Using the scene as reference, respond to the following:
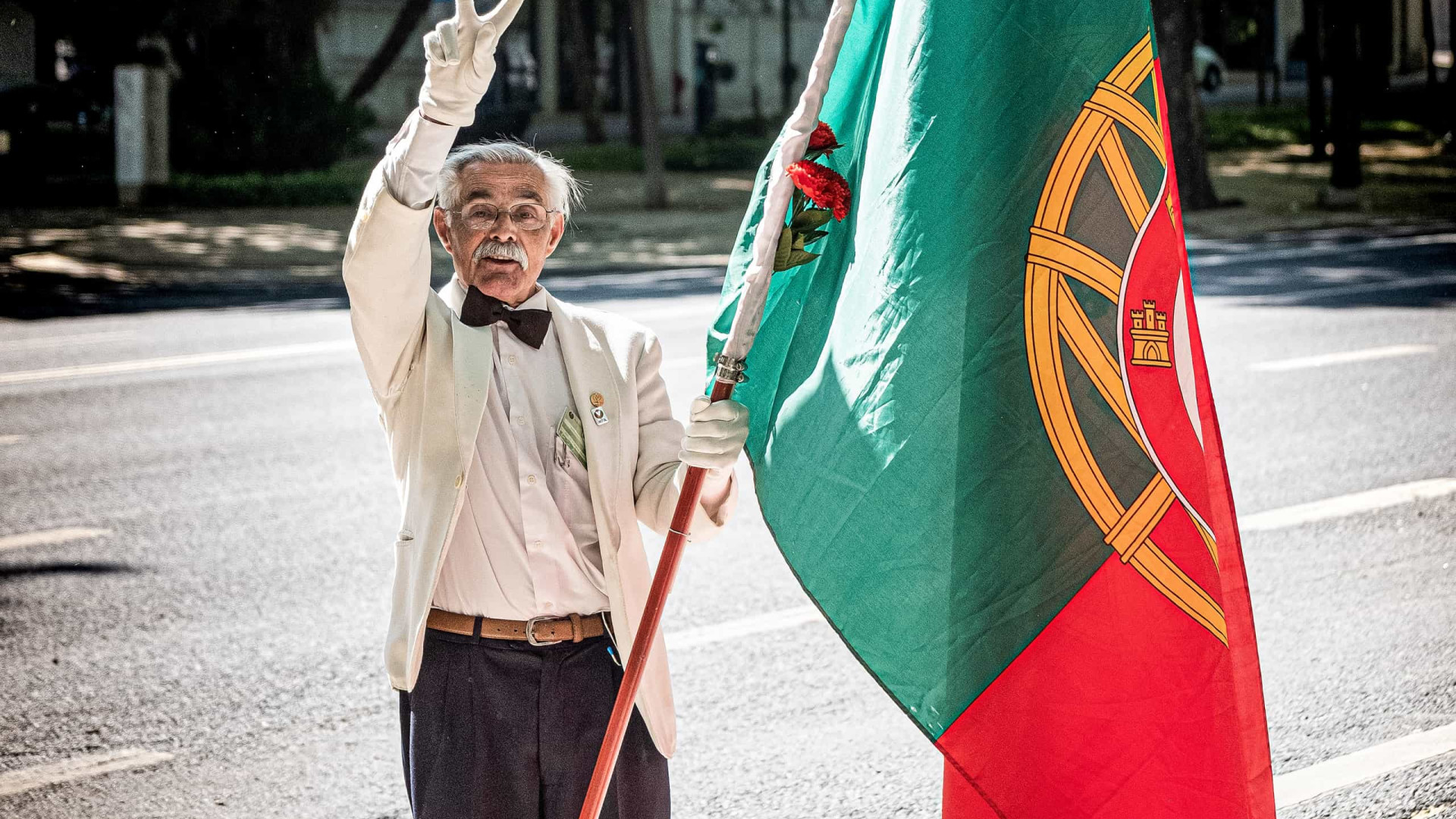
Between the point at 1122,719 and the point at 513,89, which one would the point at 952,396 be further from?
the point at 513,89

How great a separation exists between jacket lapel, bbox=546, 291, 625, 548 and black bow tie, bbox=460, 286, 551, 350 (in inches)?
2.4

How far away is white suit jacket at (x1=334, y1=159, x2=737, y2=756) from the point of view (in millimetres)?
3051

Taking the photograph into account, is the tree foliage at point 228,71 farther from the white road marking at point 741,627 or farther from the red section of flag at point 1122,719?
the red section of flag at point 1122,719

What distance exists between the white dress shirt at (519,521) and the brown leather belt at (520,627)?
14 millimetres

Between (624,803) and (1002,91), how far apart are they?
167cm

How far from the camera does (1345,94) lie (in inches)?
948

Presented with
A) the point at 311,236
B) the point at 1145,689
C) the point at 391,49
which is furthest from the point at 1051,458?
the point at 391,49

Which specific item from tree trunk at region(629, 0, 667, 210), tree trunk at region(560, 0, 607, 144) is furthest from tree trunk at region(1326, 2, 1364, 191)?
tree trunk at region(560, 0, 607, 144)

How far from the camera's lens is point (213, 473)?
28.8 feet

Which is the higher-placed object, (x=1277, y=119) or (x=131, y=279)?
(x=1277, y=119)

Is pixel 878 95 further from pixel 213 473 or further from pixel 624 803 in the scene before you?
pixel 213 473

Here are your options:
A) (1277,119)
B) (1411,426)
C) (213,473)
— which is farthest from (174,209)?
(1277,119)

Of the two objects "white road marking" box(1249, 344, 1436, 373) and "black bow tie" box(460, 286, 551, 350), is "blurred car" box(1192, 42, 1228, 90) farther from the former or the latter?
"black bow tie" box(460, 286, 551, 350)

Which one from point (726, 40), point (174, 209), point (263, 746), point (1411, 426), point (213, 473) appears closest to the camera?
point (263, 746)
